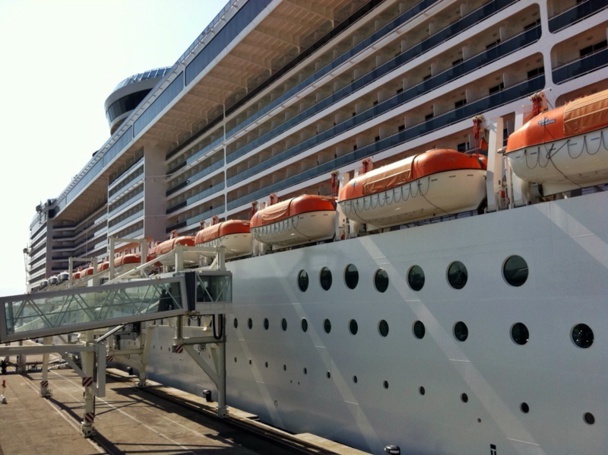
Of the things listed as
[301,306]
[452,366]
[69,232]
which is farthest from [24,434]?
[69,232]

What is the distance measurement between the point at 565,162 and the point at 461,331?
3986 mm

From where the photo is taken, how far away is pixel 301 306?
1655cm

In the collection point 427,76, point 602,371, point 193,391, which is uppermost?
point 427,76

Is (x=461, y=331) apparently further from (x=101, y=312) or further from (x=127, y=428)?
(x=127, y=428)

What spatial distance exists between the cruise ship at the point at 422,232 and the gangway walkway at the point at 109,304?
1.91 m

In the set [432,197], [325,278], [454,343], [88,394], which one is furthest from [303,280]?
[88,394]

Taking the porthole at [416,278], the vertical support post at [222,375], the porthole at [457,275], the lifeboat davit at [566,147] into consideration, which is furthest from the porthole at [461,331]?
the vertical support post at [222,375]

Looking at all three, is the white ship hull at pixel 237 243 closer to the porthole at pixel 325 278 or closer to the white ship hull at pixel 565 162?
the porthole at pixel 325 278

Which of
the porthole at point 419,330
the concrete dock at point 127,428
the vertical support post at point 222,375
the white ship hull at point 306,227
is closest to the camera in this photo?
the porthole at point 419,330

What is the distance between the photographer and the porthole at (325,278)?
15.7 meters

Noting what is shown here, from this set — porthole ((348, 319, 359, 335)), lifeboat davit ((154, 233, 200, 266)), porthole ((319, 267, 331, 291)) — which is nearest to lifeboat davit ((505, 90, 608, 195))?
porthole ((348, 319, 359, 335))

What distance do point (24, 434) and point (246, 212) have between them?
54.2 feet

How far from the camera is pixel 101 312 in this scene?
15781 millimetres

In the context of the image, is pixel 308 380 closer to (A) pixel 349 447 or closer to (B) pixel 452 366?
(A) pixel 349 447
